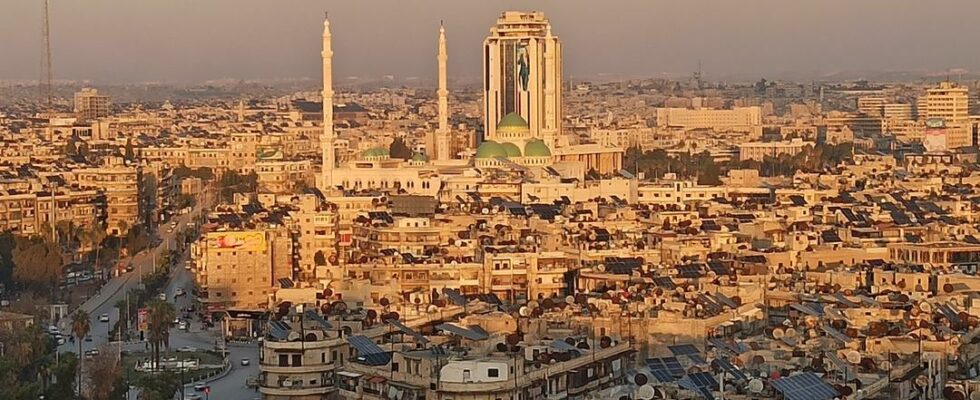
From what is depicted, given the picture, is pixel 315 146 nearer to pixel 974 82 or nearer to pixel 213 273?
pixel 213 273

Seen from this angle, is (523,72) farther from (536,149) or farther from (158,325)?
(158,325)

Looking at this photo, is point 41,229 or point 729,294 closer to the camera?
point 729,294

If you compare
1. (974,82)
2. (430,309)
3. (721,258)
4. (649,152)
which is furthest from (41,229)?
(974,82)

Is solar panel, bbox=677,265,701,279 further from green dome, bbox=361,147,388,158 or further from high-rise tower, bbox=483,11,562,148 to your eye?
high-rise tower, bbox=483,11,562,148

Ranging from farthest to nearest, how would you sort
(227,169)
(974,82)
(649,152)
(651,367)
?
1. (974,82)
2. (649,152)
3. (227,169)
4. (651,367)

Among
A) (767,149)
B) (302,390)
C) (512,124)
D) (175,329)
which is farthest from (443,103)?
(302,390)

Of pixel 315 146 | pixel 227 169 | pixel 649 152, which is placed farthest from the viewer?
pixel 315 146

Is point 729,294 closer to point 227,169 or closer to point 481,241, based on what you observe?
point 481,241
